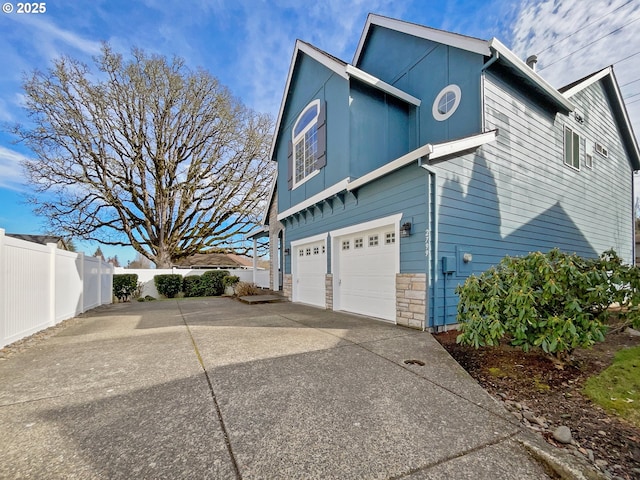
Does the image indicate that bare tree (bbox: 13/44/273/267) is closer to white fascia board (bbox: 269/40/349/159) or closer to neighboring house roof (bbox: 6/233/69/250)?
neighboring house roof (bbox: 6/233/69/250)

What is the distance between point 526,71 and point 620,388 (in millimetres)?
6662

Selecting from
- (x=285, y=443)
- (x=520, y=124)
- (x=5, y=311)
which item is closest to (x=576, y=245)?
(x=520, y=124)

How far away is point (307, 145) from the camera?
9.70 meters

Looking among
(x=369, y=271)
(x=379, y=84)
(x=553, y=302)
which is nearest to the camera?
(x=553, y=302)

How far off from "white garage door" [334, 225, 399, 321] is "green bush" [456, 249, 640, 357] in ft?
8.80

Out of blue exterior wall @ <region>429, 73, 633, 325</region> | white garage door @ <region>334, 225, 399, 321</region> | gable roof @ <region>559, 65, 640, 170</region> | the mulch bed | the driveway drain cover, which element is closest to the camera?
the mulch bed

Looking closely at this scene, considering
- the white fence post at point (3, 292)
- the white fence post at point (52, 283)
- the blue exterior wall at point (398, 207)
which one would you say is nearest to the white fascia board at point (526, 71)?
the blue exterior wall at point (398, 207)

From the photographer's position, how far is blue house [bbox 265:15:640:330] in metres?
5.77

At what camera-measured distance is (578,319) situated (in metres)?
3.21

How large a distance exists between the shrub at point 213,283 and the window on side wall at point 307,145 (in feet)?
24.5

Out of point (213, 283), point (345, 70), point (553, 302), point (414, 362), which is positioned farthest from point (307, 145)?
point (213, 283)

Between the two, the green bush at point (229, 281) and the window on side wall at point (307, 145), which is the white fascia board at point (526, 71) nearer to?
the window on side wall at point (307, 145)

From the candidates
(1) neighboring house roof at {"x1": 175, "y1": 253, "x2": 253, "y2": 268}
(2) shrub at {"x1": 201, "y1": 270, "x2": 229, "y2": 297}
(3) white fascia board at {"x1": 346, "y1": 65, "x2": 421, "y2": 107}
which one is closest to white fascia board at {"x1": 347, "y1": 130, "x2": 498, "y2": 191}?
(3) white fascia board at {"x1": 346, "y1": 65, "x2": 421, "y2": 107}

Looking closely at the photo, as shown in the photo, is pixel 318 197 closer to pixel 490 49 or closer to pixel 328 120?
pixel 328 120
